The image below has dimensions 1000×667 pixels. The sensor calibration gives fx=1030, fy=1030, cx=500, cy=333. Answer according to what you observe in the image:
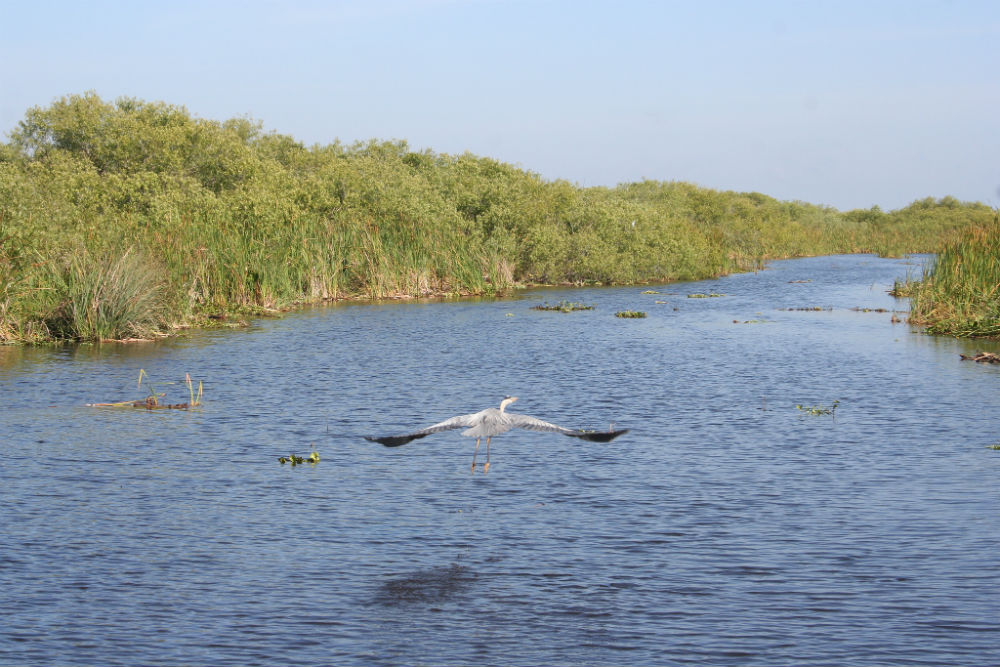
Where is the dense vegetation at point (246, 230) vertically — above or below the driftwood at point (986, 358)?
above

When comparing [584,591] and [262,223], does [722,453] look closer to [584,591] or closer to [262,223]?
[584,591]

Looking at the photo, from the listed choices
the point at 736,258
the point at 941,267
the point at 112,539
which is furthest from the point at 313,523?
the point at 736,258

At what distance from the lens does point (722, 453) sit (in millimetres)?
11656

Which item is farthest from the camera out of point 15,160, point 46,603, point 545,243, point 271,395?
point 545,243

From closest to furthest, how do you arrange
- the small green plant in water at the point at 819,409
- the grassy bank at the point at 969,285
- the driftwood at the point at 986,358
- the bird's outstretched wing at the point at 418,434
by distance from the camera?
the bird's outstretched wing at the point at 418,434 → the small green plant in water at the point at 819,409 → the driftwood at the point at 986,358 → the grassy bank at the point at 969,285

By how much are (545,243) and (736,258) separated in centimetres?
2072

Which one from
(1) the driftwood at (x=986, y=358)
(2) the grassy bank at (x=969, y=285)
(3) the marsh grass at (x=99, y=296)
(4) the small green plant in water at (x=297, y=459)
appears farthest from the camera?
(2) the grassy bank at (x=969, y=285)

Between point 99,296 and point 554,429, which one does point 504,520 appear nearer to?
point 554,429

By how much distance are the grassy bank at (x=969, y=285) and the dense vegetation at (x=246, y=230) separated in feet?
4.05

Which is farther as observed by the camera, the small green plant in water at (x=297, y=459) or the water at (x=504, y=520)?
the small green plant in water at (x=297, y=459)

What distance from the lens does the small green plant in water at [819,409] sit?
45.9 feet

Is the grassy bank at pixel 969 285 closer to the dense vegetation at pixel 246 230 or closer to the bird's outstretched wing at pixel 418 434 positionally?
the dense vegetation at pixel 246 230

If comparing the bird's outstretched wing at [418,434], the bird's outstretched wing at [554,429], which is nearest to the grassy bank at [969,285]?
the bird's outstretched wing at [554,429]

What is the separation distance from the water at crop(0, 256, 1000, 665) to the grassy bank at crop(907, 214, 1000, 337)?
15.8ft
